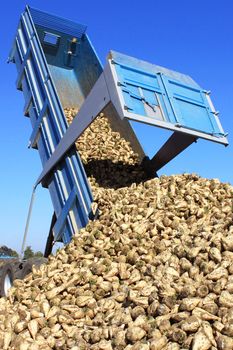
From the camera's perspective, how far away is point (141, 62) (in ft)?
18.9

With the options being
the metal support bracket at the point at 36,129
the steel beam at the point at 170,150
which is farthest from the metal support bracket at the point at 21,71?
the steel beam at the point at 170,150

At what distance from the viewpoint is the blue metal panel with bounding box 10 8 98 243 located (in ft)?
18.4

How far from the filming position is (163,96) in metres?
5.49

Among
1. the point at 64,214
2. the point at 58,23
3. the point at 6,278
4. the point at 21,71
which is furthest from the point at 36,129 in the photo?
the point at 58,23

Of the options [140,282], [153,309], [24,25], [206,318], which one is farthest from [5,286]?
[24,25]

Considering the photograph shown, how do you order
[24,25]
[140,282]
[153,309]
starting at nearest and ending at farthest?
[153,309]
[140,282]
[24,25]

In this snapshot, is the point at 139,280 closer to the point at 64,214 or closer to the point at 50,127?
the point at 64,214

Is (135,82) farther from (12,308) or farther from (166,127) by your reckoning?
(12,308)

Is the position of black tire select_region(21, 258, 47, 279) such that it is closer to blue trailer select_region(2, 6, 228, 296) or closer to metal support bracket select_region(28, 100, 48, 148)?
blue trailer select_region(2, 6, 228, 296)

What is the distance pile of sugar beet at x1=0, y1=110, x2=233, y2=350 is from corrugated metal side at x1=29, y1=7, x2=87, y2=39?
3.74m

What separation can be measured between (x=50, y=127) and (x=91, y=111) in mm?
1294

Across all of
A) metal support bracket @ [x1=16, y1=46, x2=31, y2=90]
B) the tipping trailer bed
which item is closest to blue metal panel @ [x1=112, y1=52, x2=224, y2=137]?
the tipping trailer bed

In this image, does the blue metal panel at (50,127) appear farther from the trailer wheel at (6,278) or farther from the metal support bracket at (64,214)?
the trailer wheel at (6,278)

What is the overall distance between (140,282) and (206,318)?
0.92 meters
